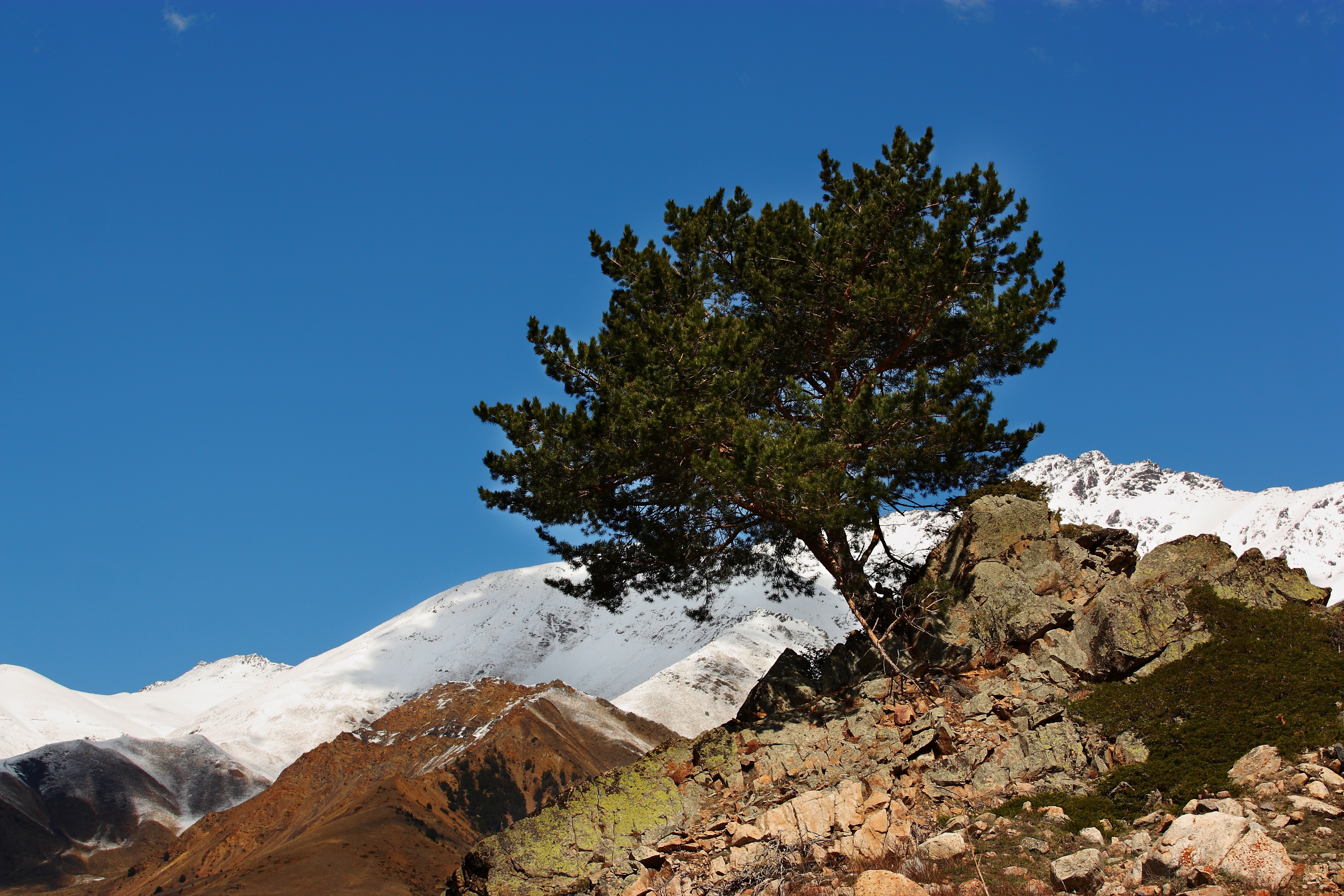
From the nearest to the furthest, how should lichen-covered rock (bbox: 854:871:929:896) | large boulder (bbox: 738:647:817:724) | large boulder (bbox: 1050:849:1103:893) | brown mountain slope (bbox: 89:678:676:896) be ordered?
lichen-covered rock (bbox: 854:871:929:896)
large boulder (bbox: 1050:849:1103:893)
large boulder (bbox: 738:647:817:724)
brown mountain slope (bbox: 89:678:676:896)

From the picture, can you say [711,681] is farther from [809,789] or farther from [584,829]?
[809,789]

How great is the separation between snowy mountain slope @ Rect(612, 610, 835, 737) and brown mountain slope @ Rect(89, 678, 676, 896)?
22.7 ft

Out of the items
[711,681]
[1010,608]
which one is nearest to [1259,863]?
[1010,608]

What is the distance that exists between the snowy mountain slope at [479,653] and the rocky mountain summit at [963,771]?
8021 centimetres

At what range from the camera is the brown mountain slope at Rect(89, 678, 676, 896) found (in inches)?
1645

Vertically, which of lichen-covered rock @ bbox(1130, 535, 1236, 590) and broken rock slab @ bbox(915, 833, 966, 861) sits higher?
lichen-covered rock @ bbox(1130, 535, 1236, 590)

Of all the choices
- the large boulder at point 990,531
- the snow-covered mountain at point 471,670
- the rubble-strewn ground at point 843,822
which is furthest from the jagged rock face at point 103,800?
the large boulder at point 990,531

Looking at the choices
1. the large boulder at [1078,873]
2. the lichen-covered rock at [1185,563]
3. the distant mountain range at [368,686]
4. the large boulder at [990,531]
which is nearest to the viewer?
the large boulder at [1078,873]

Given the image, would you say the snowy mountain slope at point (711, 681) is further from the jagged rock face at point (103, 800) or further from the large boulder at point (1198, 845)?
the large boulder at point (1198, 845)

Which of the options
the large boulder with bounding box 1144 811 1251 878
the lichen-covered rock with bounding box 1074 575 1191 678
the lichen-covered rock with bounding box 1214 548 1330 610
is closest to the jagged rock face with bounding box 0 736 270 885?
the lichen-covered rock with bounding box 1074 575 1191 678

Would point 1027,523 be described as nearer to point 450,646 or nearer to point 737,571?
point 737,571

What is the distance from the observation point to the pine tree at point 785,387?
17.0 meters

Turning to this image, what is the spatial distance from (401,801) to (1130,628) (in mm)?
44961

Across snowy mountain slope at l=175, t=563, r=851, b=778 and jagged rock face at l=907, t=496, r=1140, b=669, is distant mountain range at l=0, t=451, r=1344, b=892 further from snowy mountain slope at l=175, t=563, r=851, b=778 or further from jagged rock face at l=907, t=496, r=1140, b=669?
jagged rock face at l=907, t=496, r=1140, b=669
